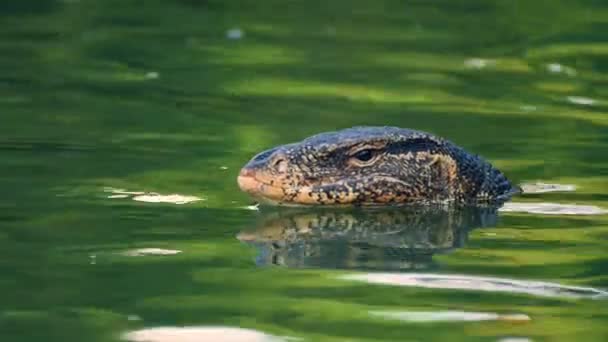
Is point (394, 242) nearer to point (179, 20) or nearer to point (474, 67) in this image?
point (474, 67)

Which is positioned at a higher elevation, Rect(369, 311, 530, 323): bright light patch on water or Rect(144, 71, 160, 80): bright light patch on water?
Rect(144, 71, 160, 80): bright light patch on water

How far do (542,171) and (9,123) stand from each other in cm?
388

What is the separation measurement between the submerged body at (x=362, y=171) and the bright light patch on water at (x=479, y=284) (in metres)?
1.84

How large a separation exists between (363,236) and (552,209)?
154cm

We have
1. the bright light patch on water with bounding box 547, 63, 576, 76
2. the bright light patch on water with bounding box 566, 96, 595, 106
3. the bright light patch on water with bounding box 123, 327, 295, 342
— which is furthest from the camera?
the bright light patch on water with bounding box 547, 63, 576, 76

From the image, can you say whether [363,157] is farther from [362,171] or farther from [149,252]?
[149,252]

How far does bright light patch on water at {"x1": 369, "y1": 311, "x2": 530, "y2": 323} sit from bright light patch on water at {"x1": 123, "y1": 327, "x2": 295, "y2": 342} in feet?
1.94

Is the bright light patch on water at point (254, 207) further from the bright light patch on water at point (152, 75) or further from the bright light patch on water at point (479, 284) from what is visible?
the bright light patch on water at point (152, 75)

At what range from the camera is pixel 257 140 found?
13.0 metres

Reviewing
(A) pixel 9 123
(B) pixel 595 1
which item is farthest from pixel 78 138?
(B) pixel 595 1

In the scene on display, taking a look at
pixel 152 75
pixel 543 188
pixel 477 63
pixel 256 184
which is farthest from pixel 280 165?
pixel 477 63

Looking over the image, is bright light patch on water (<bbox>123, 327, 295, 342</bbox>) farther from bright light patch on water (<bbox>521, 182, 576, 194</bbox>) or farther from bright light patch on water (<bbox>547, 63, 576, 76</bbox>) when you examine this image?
bright light patch on water (<bbox>547, 63, 576, 76</bbox>)

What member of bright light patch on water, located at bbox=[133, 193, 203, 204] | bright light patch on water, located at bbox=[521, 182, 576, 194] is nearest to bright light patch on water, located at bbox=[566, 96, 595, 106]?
bright light patch on water, located at bbox=[521, 182, 576, 194]

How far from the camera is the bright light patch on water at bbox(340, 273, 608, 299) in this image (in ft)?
26.3
